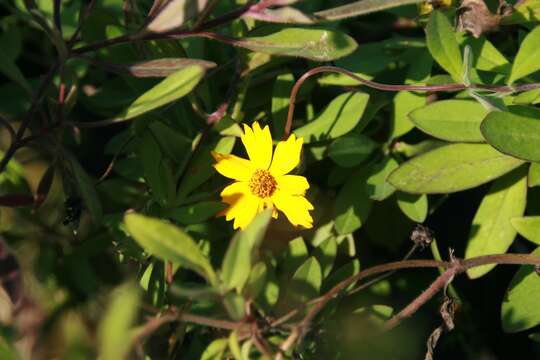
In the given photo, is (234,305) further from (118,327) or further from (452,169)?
(452,169)

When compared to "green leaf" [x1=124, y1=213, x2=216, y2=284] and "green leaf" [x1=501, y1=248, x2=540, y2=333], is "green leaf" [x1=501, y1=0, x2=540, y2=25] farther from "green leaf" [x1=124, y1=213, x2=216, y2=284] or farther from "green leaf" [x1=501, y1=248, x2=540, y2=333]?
"green leaf" [x1=124, y1=213, x2=216, y2=284]

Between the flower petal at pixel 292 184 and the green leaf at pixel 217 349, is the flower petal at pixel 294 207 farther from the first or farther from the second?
the green leaf at pixel 217 349

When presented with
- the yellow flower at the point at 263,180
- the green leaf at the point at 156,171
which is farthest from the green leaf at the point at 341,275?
the green leaf at the point at 156,171

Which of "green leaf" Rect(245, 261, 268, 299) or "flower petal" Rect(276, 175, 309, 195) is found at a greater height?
"green leaf" Rect(245, 261, 268, 299)

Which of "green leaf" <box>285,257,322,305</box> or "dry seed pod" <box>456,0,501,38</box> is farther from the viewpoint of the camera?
"dry seed pod" <box>456,0,501,38</box>

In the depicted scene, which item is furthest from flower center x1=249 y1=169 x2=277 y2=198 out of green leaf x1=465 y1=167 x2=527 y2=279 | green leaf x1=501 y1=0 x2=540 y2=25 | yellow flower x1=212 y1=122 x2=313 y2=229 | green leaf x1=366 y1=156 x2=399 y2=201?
green leaf x1=501 y1=0 x2=540 y2=25

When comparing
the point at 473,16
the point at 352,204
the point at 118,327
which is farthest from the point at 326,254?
the point at 118,327

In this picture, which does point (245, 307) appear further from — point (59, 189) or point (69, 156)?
point (59, 189)

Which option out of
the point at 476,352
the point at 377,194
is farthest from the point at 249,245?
the point at 476,352
